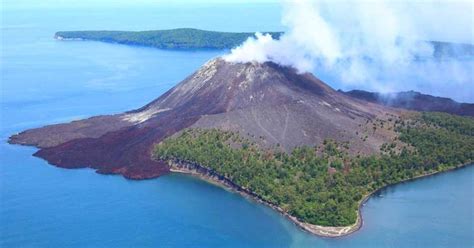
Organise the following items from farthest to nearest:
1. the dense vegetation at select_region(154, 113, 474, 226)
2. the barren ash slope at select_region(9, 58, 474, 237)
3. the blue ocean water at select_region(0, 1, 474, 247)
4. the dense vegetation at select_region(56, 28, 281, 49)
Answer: the dense vegetation at select_region(56, 28, 281, 49) < the barren ash slope at select_region(9, 58, 474, 237) < the dense vegetation at select_region(154, 113, 474, 226) < the blue ocean water at select_region(0, 1, 474, 247)


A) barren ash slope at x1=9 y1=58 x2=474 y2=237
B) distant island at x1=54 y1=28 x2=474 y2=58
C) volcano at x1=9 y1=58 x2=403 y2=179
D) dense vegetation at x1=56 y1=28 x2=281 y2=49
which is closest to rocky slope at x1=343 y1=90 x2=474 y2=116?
barren ash slope at x1=9 y1=58 x2=474 y2=237

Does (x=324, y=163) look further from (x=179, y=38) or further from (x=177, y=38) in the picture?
(x=177, y=38)

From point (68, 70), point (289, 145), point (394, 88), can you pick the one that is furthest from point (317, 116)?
point (68, 70)

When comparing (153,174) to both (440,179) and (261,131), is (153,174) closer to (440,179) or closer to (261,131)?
(261,131)

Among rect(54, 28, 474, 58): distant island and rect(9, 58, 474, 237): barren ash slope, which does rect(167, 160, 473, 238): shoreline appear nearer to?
rect(9, 58, 474, 237): barren ash slope

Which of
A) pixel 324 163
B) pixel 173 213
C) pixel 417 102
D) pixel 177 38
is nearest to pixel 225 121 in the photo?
pixel 324 163
